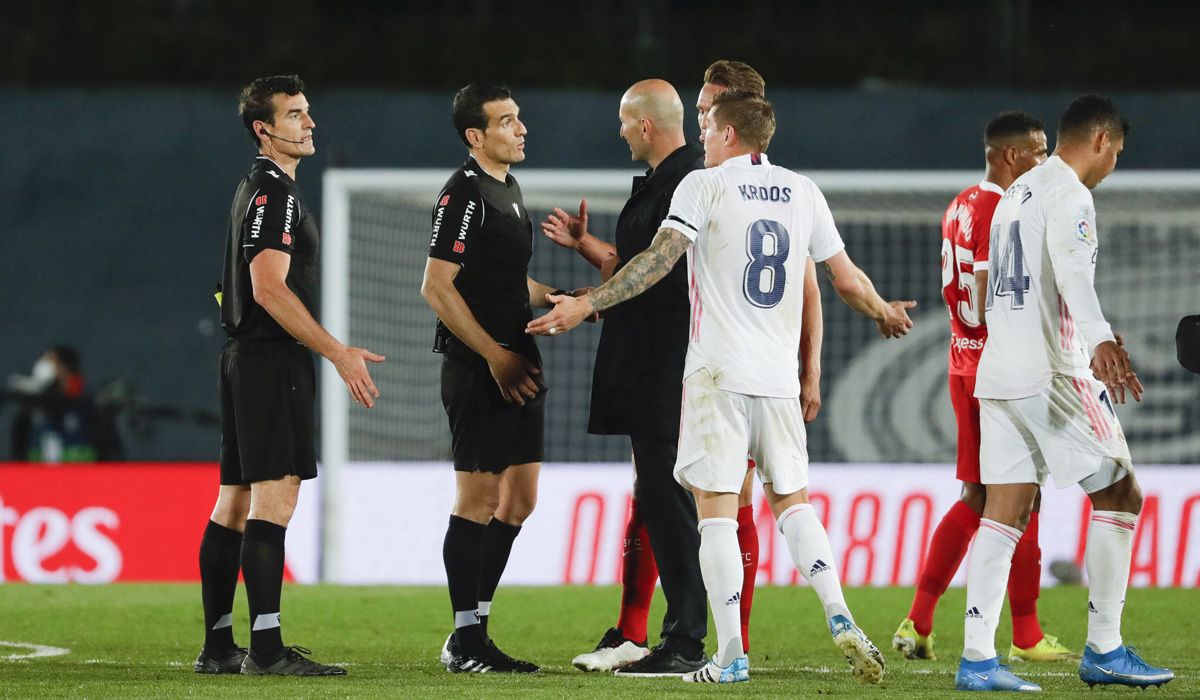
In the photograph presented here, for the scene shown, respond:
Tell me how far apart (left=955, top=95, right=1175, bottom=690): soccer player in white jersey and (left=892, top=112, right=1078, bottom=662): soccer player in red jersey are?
79cm

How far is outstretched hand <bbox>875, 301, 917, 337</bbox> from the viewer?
217 inches

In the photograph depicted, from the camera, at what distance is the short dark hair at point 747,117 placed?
5.37 meters

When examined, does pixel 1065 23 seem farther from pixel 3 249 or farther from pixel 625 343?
pixel 625 343

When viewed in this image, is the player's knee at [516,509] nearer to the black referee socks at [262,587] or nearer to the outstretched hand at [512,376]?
the outstretched hand at [512,376]

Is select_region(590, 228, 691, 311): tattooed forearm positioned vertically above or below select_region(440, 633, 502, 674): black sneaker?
above

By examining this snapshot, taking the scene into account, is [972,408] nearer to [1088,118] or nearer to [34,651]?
[1088,118]

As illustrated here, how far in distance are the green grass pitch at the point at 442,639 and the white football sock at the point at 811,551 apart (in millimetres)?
322

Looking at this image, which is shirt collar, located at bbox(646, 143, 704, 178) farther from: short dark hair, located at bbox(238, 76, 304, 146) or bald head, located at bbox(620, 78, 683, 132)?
short dark hair, located at bbox(238, 76, 304, 146)

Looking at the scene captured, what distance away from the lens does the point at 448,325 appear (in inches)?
229

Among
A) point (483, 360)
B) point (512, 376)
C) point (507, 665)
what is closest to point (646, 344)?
point (512, 376)

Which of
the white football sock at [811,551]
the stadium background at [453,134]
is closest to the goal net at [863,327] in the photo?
the stadium background at [453,134]

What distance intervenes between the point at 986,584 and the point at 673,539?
1094mm

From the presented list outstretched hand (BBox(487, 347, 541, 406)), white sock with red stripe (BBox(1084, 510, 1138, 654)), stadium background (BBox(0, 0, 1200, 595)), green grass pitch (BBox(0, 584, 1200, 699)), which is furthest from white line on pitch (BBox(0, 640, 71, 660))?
stadium background (BBox(0, 0, 1200, 595))

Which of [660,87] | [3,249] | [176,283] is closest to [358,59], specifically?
[176,283]
